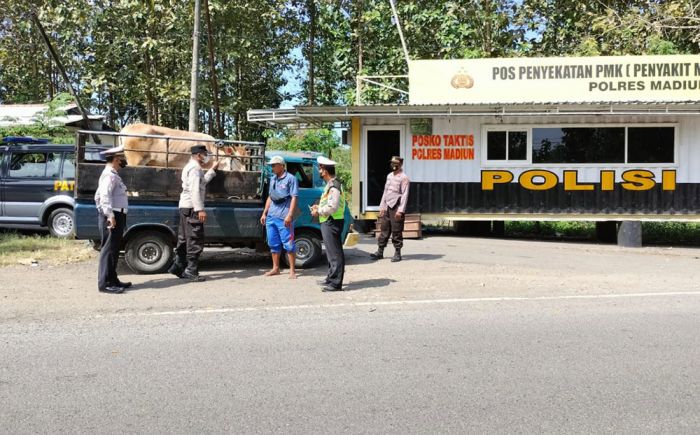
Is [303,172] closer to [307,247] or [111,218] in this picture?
[307,247]

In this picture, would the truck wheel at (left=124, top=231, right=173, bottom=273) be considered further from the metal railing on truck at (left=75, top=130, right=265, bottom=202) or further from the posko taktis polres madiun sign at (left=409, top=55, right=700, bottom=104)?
the posko taktis polres madiun sign at (left=409, top=55, right=700, bottom=104)

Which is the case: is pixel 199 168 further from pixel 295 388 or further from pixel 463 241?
pixel 463 241

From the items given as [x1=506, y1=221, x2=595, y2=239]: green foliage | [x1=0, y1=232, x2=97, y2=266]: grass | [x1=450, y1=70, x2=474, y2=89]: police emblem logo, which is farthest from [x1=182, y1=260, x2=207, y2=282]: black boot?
[x1=506, y1=221, x2=595, y2=239]: green foliage

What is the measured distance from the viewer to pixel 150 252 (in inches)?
371

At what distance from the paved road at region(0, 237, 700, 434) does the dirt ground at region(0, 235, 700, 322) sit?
0.06 metres

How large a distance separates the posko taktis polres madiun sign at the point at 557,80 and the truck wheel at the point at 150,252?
836 centimetres

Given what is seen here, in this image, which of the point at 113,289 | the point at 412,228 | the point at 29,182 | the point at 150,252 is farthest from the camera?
the point at 412,228

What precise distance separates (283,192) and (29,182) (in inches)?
293

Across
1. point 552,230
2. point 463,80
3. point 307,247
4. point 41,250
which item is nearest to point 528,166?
point 463,80

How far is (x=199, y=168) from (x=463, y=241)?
24.0 feet

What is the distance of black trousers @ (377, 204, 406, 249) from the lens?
35.9 ft

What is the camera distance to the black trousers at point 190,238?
8797 millimetres

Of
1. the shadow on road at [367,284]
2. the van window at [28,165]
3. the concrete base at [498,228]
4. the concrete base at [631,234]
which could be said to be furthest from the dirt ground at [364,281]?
the van window at [28,165]

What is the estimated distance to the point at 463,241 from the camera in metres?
14.3
